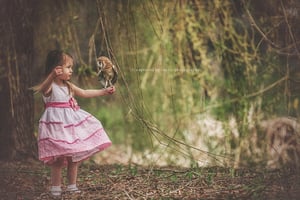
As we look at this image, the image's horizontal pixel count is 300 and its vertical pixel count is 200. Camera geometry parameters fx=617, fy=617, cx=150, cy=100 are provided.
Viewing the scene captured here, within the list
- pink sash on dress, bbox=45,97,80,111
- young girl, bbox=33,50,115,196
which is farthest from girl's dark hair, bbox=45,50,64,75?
pink sash on dress, bbox=45,97,80,111

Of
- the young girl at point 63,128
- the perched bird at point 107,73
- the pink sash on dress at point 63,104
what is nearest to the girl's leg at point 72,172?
the young girl at point 63,128

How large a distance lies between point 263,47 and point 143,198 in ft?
4.40

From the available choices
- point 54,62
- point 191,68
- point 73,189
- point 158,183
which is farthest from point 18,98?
point 191,68

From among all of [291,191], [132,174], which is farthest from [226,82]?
[291,191]

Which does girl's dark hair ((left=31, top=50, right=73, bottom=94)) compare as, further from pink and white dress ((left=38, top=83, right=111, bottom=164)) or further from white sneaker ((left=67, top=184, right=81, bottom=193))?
white sneaker ((left=67, top=184, right=81, bottom=193))

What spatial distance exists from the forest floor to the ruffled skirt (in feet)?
0.44

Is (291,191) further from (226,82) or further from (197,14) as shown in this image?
(197,14)

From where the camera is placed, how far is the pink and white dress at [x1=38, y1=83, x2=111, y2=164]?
1.95 m

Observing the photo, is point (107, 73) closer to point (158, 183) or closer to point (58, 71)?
point (58, 71)

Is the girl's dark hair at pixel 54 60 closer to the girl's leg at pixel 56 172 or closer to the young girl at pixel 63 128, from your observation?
the young girl at pixel 63 128

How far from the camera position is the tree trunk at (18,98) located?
2.32 meters

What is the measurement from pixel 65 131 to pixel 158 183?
0.37 m

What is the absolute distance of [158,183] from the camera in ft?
6.79

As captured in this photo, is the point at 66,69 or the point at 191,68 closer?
the point at 66,69
